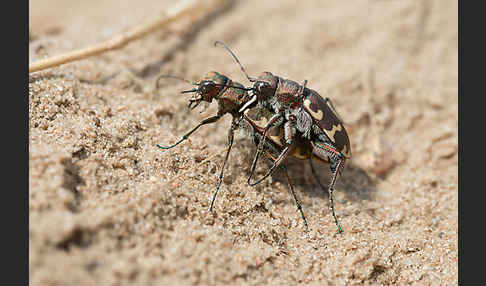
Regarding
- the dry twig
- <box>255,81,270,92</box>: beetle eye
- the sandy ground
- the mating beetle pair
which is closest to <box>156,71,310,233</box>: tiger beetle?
the mating beetle pair

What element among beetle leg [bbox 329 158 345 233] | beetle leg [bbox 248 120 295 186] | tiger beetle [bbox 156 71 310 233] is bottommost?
beetle leg [bbox 329 158 345 233]

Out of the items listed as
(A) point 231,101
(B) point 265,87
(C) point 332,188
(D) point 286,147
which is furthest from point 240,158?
(C) point 332,188

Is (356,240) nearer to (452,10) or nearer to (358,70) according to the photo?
(358,70)

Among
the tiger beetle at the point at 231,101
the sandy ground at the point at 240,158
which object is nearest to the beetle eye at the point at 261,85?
the tiger beetle at the point at 231,101

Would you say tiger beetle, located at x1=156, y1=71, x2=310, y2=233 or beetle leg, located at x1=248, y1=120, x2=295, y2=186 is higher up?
tiger beetle, located at x1=156, y1=71, x2=310, y2=233

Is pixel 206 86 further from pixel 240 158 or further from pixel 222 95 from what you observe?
pixel 240 158

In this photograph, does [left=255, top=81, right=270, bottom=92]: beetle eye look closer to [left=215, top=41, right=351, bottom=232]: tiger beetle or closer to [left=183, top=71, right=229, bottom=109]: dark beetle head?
[left=215, top=41, right=351, bottom=232]: tiger beetle

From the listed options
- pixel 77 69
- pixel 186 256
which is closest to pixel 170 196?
pixel 186 256
